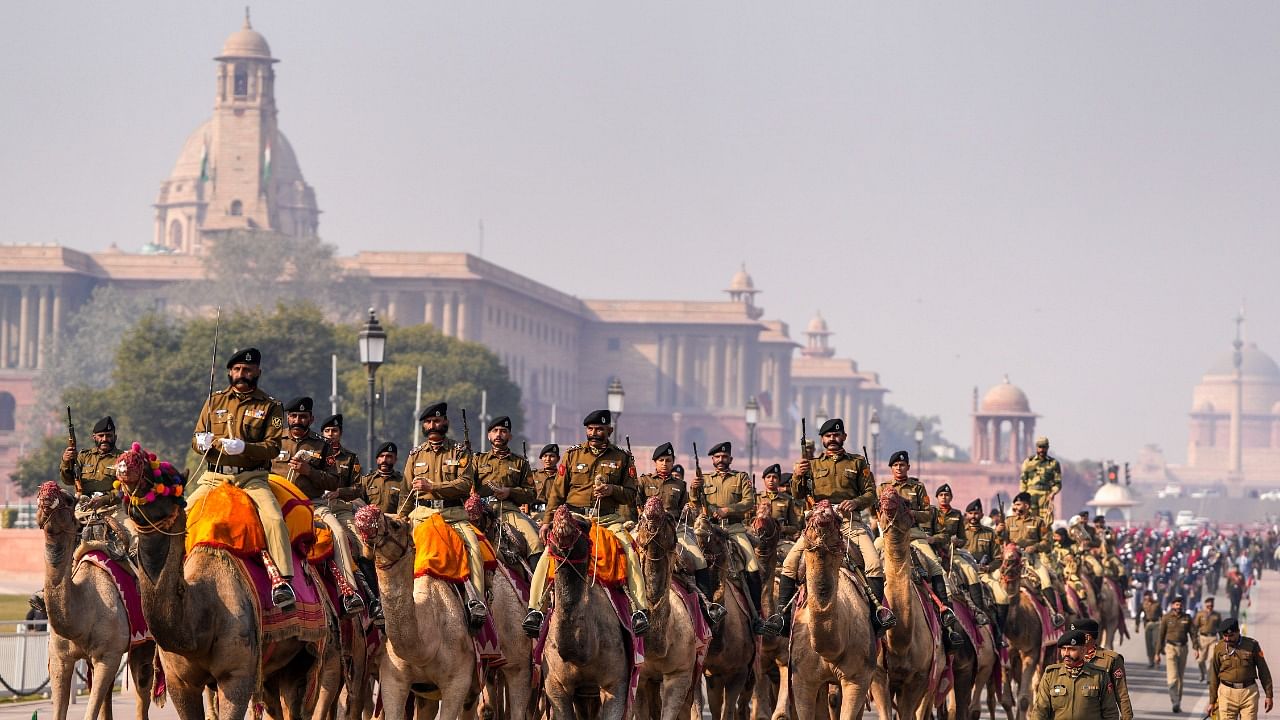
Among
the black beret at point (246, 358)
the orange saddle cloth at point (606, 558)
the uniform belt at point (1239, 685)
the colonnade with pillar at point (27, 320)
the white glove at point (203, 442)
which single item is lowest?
the uniform belt at point (1239, 685)

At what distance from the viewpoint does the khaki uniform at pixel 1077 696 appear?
723 inches

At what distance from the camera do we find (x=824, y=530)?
66.4 ft

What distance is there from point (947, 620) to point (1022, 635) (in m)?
7.27

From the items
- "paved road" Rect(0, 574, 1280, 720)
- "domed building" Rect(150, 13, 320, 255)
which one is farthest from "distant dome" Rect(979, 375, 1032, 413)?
"paved road" Rect(0, 574, 1280, 720)

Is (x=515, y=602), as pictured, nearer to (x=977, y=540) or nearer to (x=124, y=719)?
(x=124, y=719)

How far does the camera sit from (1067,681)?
1847cm

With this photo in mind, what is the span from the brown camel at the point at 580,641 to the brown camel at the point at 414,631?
70cm

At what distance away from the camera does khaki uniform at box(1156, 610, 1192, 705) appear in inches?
1444

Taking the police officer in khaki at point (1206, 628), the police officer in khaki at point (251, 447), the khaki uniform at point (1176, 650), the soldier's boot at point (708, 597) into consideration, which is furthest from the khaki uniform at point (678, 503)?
the police officer in khaki at point (1206, 628)

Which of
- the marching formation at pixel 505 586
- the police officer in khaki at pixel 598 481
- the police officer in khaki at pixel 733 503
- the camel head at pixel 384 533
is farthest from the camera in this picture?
the police officer in khaki at pixel 733 503

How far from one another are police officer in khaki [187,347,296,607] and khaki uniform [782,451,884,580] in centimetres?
676

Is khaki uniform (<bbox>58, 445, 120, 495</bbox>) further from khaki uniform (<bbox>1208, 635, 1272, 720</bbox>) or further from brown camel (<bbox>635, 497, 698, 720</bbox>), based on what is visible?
khaki uniform (<bbox>1208, 635, 1272, 720</bbox>)

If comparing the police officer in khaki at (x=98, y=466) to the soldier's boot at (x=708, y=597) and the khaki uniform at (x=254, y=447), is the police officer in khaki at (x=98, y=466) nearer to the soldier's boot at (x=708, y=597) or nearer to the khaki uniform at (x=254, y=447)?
the khaki uniform at (x=254, y=447)

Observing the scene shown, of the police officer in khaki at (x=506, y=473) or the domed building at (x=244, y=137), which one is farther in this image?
the domed building at (x=244, y=137)
